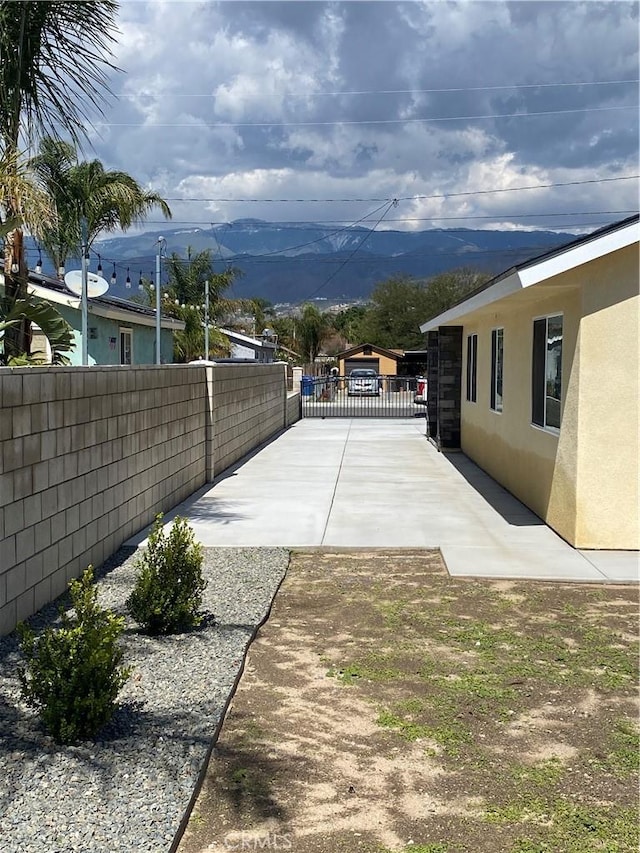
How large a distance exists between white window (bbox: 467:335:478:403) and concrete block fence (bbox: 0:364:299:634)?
626cm

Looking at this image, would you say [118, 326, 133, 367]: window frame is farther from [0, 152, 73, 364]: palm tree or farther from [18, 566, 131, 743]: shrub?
[18, 566, 131, 743]: shrub

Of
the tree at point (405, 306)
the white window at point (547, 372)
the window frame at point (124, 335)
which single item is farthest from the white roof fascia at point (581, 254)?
the tree at point (405, 306)

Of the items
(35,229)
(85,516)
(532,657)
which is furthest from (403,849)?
(35,229)

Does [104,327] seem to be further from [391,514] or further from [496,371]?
[391,514]

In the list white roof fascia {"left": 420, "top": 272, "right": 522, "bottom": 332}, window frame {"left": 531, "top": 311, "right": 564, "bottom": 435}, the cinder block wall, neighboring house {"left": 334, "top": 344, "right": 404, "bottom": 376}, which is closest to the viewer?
white roof fascia {"left": 420, "top": 272, "right": 522, "bottom": 332}

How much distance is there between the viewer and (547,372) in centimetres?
1040

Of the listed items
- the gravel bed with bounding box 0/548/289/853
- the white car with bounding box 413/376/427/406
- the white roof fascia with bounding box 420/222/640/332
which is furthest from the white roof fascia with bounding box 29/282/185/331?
the white car with bounding box 413/376/427/406

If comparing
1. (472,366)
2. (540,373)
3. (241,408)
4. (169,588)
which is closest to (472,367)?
(472,366)

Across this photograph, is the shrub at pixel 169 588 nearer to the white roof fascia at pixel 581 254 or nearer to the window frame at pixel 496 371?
the white roof fascia at pixel 581 254

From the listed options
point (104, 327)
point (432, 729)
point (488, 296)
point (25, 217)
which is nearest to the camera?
point (432, 729)

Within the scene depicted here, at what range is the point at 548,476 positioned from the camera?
10.1 meters

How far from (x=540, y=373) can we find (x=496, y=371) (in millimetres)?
3741

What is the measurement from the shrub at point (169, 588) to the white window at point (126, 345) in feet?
56.6

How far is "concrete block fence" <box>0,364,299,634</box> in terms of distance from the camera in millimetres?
6039
